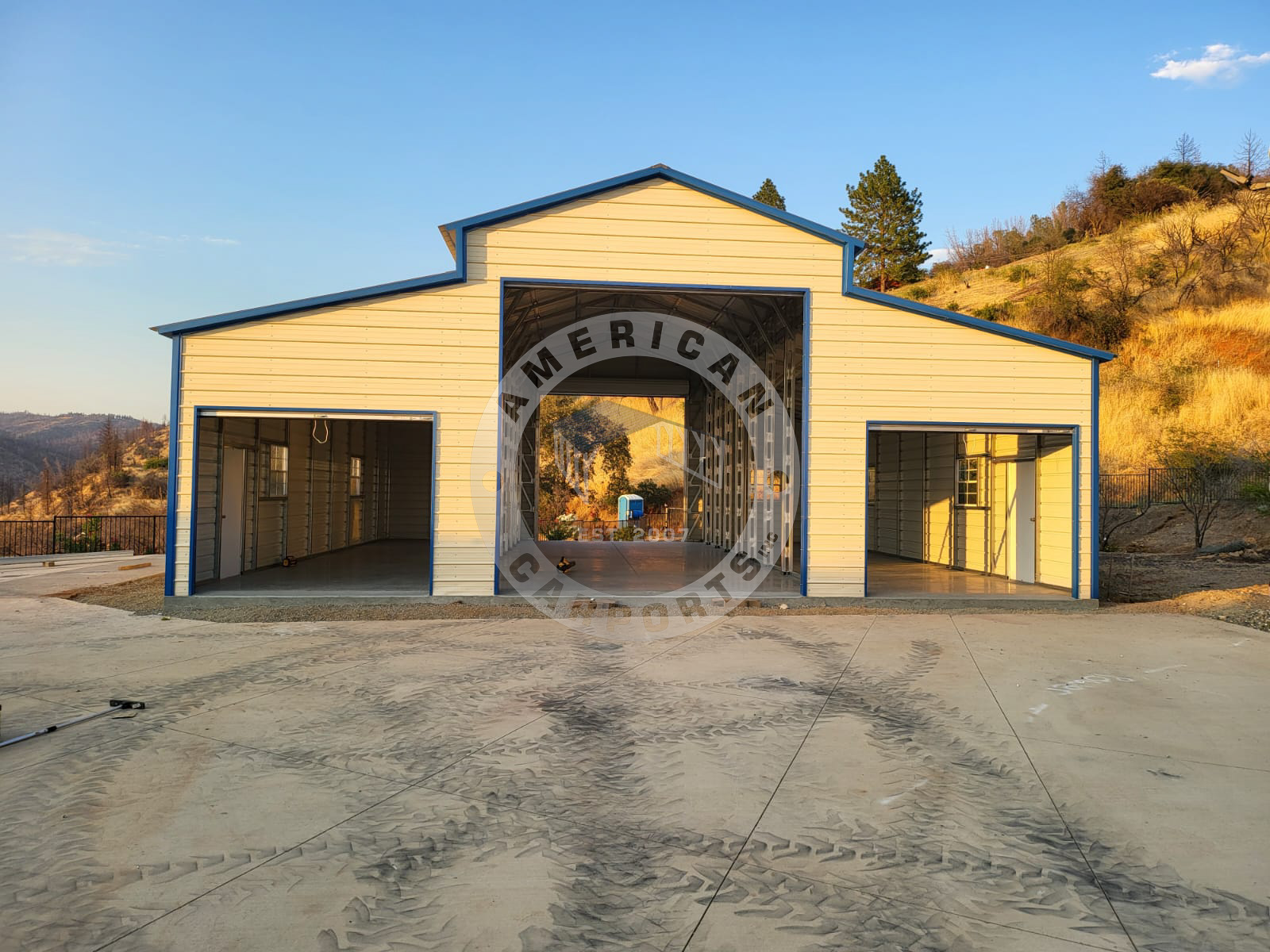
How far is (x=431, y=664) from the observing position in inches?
258

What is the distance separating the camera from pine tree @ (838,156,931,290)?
41469 mm

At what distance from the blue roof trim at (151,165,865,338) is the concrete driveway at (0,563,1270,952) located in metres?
4.01

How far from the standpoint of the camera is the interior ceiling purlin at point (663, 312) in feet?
41.5

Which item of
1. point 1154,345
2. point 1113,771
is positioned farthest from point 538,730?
point 1154,345

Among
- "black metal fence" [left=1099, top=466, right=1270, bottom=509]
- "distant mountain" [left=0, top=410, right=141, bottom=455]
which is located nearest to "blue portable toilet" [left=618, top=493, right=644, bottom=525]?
"black metal fence" [left=1099, top=466, right=1270, bottom=509]

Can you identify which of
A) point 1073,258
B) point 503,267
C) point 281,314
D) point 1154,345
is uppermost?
point 1073,258

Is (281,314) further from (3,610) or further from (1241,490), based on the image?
(1241,490)

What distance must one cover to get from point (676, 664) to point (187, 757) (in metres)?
3.60

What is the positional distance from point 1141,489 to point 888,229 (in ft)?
82.6

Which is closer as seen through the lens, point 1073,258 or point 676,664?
point 676,664

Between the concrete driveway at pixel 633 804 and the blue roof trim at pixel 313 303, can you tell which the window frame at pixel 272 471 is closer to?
the blue roof trim at pixel 313 303

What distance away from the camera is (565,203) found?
9750 millimetres

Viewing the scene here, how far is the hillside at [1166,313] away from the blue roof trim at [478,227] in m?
15.9

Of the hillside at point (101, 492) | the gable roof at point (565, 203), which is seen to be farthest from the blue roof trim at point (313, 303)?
the hillside at point (101, 492)
